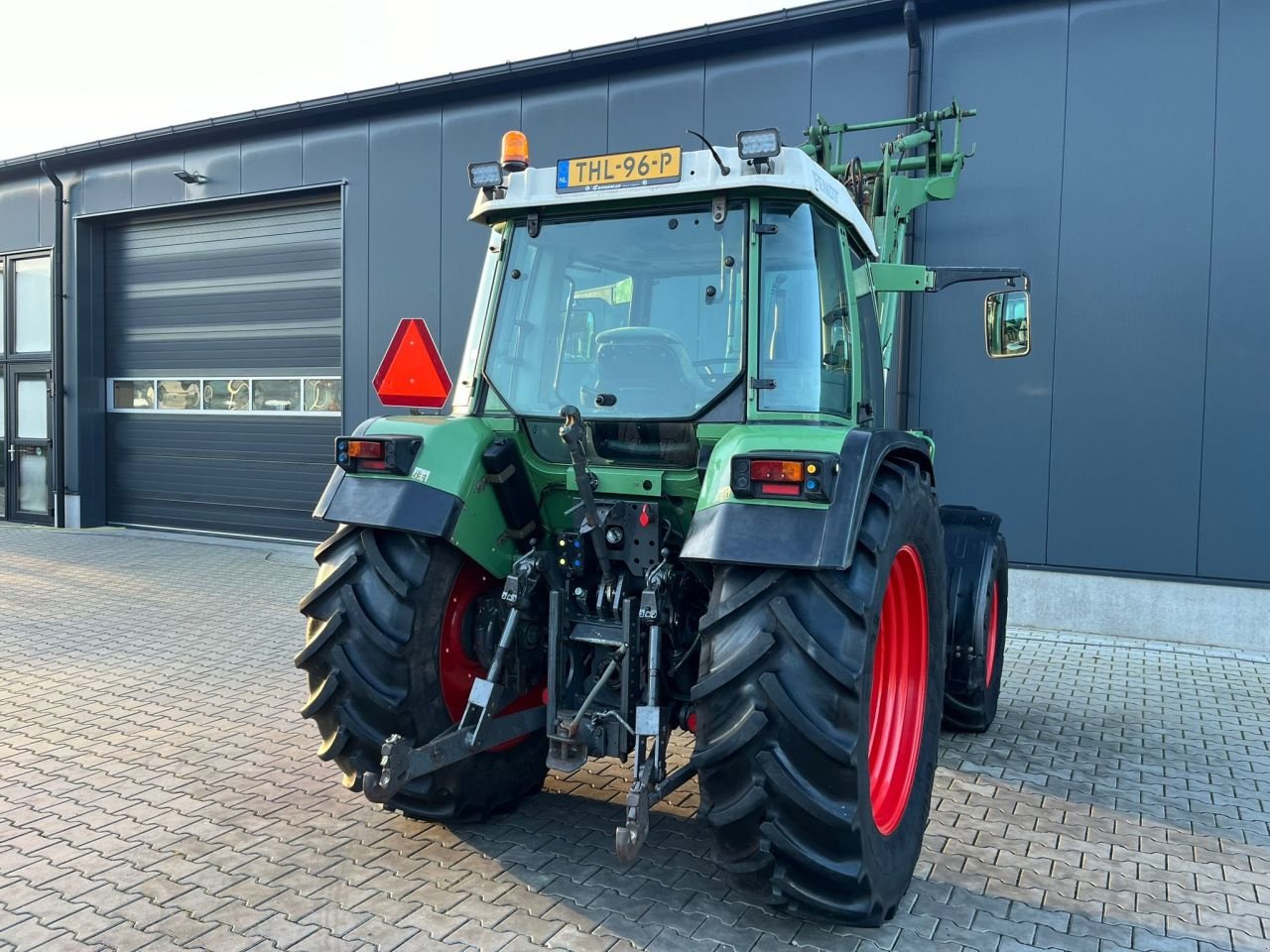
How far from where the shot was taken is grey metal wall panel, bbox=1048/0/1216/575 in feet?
24.0

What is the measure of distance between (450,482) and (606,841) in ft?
4.79

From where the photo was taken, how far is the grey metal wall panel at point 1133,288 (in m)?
7.30

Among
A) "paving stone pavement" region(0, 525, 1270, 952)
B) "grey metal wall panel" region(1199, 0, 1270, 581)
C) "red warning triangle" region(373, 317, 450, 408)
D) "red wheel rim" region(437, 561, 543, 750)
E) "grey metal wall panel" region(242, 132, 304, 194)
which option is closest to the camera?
"paving stone pavement" region(0, 525, 1270, 952)

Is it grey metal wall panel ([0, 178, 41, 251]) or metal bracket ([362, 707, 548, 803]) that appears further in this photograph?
grey metal wall panel ([0, 178, 41, 251])

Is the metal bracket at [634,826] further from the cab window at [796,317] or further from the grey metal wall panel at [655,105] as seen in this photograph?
the grey metal wall panel at [655,105]

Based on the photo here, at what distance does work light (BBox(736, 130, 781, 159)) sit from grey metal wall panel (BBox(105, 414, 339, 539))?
28.3ft

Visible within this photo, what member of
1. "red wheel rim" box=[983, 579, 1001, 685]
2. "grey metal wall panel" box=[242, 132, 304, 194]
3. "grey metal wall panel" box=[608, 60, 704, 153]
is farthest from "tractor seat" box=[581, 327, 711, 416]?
"grey metal wall panel" box=[242, 132, 304, 194]

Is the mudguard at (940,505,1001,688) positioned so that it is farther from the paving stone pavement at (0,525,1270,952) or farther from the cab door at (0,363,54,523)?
the cab door at (0,363,54,523)

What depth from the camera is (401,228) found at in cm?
1033

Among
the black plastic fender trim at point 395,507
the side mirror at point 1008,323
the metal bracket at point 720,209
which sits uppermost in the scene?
the metal bracket at point 720,209

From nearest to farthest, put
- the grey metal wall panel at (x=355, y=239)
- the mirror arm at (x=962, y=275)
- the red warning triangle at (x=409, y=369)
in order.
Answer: the mirror arm at (x=962, y=275) → the red warning triangle at (x=409, y=369) → the grey metal wall panel at (x=355, y=239)

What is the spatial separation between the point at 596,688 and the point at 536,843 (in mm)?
859

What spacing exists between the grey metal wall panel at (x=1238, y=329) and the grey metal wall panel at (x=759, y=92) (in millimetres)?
3130

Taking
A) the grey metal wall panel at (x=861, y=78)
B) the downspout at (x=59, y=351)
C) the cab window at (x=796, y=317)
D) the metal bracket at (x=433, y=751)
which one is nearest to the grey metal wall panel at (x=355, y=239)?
the downspout at (x=59, y=351)
